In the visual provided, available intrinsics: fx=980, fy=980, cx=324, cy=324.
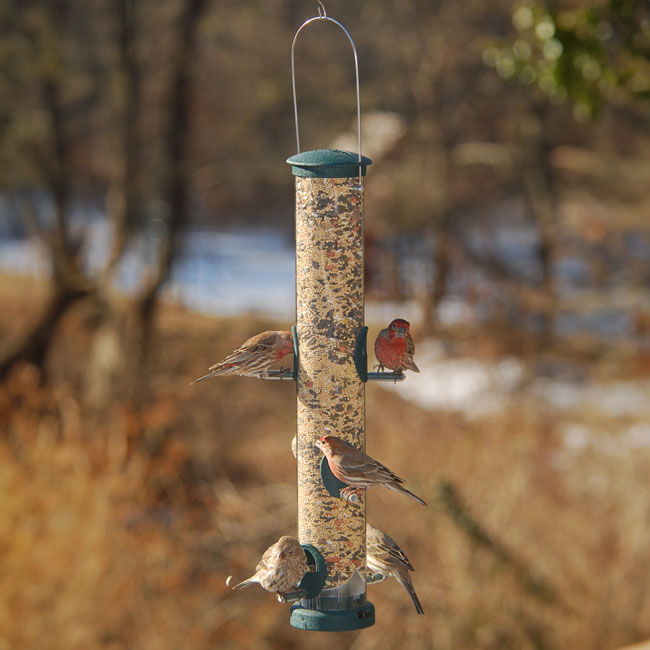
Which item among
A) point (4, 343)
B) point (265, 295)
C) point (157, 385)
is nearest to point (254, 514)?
point (157, 385)

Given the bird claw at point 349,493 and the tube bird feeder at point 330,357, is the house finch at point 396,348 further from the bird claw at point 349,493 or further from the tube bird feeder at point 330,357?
the bird claw at point 349,493

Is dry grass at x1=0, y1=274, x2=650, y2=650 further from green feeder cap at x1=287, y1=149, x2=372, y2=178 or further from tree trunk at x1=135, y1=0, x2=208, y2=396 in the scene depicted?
green feeder cap at x1=287, y1=149, x2=372, y2=178

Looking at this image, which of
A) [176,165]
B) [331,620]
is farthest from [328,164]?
[176,165]

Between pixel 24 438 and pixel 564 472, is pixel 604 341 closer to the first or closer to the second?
pixel 564 472

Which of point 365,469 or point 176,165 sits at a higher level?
point 176,165

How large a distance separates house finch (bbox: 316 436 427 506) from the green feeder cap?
34.2 inches

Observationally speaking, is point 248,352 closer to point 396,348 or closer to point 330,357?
point 330,357

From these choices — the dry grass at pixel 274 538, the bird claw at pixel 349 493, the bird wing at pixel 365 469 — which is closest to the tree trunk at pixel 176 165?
the dry grass at pixel 274 538

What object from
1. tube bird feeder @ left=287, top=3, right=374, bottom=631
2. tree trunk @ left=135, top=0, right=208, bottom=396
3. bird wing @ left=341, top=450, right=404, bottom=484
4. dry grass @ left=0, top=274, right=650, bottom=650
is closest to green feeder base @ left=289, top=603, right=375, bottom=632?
tube bird feeder @ left=287, top=3, right=374, bottom=631

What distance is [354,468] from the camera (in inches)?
121

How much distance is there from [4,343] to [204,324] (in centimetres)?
352

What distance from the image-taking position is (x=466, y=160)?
1714cm

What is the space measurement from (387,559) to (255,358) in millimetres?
841

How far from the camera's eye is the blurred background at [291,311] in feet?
23.3
